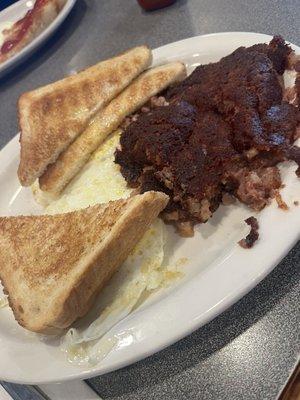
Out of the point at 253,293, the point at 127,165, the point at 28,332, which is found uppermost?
the point at 127,165

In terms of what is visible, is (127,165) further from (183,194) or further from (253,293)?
(253,293)

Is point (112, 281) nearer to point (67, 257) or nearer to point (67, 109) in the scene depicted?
point (67, 257)

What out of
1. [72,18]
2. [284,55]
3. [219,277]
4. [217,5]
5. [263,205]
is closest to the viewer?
[219,277]

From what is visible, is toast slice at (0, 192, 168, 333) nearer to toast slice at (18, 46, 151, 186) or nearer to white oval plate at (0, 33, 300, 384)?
white oval plate at (0, 33, 300, 384)

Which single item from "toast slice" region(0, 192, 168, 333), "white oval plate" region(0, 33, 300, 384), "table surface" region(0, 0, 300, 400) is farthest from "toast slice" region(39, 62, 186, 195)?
"table surface" region(0, 0, 300, 400)

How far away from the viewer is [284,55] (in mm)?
1722

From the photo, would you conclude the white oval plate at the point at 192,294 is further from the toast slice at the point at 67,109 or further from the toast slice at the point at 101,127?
the toast slice at the point at 67,109

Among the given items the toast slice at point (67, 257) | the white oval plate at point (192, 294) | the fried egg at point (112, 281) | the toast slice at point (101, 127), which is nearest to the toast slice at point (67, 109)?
the toast slice at point (101, 127)

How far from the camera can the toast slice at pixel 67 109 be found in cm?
200

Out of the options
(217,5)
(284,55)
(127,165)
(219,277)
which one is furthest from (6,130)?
(219,277)

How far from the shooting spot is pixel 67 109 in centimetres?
206

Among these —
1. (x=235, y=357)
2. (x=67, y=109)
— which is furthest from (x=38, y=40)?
(x=235, y=357)

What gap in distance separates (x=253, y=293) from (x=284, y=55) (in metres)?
0.88

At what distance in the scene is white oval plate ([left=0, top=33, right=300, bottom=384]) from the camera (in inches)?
50.6
